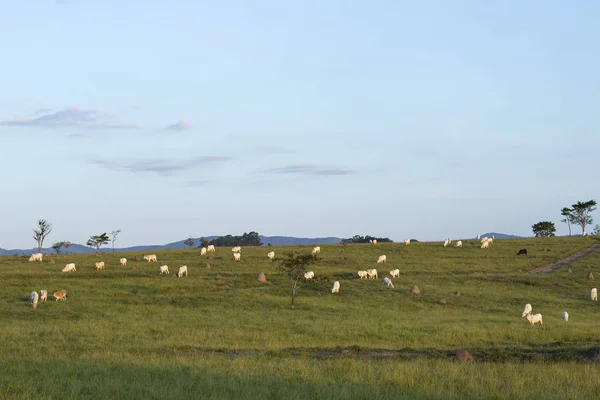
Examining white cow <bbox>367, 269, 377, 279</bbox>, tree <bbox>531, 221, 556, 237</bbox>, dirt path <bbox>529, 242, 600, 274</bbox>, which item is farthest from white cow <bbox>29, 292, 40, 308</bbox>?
tree <bbox>531, 221, 556, 237</bbox>

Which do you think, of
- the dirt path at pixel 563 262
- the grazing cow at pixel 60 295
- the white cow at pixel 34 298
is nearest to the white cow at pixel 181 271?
the grazing cow at pixel 60 295

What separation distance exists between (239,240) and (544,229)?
7418cm

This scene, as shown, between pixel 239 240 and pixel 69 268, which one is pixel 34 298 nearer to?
pixel 69 268

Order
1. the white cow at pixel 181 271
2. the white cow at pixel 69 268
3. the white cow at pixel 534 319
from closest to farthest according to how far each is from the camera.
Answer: the white cow at pixel 534 319
the white cow at pixel 181 271
the white cow at pixel 69 268

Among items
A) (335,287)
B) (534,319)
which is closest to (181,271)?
(335,287)

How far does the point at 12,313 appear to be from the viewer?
1442 inches

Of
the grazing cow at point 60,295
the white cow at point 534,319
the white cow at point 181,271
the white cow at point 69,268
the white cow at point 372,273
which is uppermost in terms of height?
the white cow at point 69,268

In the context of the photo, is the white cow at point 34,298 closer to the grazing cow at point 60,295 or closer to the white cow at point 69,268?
the grazing cow at point 60,295

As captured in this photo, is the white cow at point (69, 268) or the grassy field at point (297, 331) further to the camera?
the white cow at point (69, 268)

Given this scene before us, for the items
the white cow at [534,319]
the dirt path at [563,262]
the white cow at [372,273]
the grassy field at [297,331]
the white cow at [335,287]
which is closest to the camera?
the grassy field at [297,331]

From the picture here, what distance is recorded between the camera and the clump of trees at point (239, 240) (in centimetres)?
15962

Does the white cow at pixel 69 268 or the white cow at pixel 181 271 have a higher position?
the white cow at pixel 69 268

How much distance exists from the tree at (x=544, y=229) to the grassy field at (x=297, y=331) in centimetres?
5636

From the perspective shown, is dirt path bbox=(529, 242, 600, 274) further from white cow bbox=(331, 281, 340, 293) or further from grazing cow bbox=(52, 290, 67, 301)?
grazing cow bbox=(52, 290, 67, 301)
